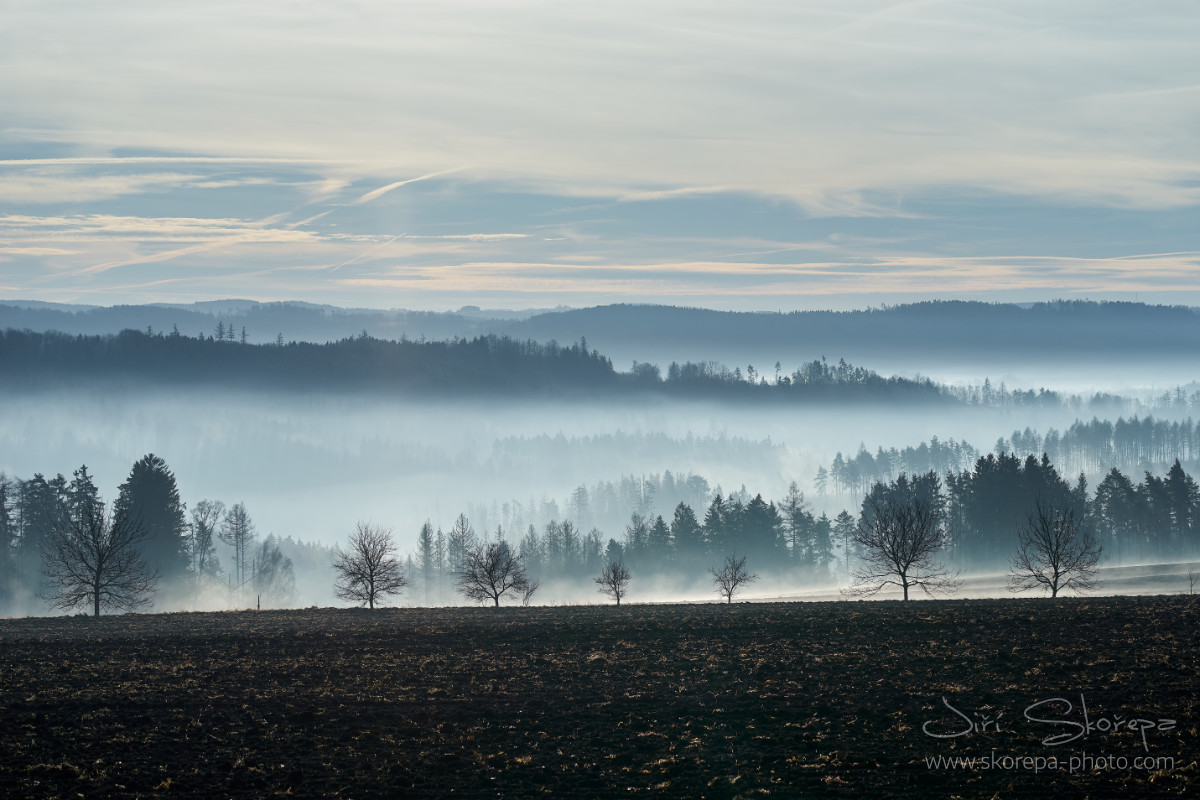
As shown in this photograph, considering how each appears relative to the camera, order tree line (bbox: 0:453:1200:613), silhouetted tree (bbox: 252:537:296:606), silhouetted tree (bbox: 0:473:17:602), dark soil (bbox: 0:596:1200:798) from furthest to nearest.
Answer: silhouetted tree (bbox: 252:537:296:606) < silhouetted tree (bbox: 0:473:17:602) < tree line (bbox: 0:453:1200:613) < dark soil (bbox: 0:596:1200:798)

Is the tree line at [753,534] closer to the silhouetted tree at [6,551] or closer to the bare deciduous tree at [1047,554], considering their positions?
the silhouetted tree at [6,551]

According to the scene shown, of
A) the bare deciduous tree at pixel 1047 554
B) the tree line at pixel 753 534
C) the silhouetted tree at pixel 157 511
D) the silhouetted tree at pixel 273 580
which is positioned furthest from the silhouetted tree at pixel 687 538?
the silhouetted tree at pixel 273 580

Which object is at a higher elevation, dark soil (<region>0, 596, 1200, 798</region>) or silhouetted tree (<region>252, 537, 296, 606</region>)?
dark soil (<region>0, 596, 1200, 798</region>)

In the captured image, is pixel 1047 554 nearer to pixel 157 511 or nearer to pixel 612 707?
pixel 612 707

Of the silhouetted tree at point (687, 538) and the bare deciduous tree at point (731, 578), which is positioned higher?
the silhouetted tree at point (687, 538)

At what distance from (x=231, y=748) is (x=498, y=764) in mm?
7689

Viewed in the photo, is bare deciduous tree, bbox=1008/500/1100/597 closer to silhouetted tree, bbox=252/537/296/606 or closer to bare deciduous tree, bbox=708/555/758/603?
bare deciduous tree, bbox=708/555/758/603

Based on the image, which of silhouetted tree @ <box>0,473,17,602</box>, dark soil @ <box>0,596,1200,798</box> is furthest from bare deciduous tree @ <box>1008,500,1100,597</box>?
silhouetted tree @ <box>0,473,17,602</box>

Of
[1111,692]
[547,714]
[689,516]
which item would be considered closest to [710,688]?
[547,714]

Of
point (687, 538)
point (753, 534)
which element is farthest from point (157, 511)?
point (753, 534)

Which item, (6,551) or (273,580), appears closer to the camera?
(6,551)

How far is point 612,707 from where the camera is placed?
28672 millimetres

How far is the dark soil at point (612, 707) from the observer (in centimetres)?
2233

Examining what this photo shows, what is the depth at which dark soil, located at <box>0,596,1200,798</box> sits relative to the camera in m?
22.3
